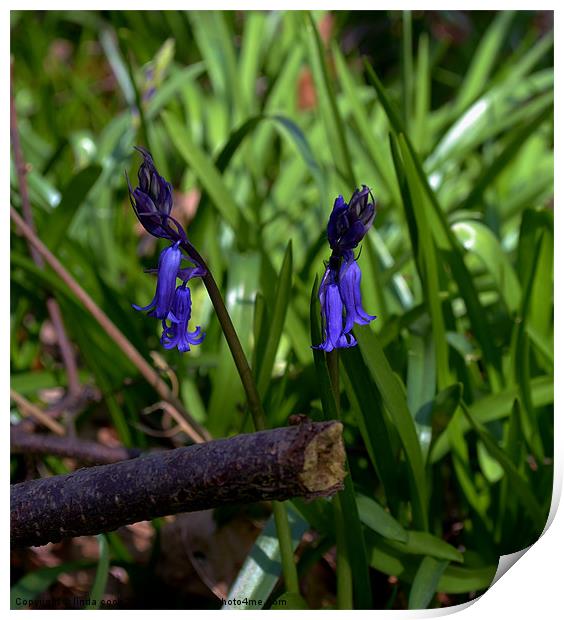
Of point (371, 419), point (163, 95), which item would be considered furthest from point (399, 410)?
point (163, 95)

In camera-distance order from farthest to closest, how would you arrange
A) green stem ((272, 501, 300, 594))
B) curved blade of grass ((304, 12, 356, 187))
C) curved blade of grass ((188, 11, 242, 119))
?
curved blade of grass ((188, 11, 242, 119)) < curved blade of grass ((304, 12, 356, 187)) < green stem ((272, 501, 300, 594))

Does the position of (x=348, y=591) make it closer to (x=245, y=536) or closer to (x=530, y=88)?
(x=245, y=536)

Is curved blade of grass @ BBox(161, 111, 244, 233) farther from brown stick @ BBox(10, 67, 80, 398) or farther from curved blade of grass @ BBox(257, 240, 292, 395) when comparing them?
curved blade of grass @ BBox(257, 240, 292, 395)

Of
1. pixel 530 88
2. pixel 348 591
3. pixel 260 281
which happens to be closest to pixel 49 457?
pixel 260 281

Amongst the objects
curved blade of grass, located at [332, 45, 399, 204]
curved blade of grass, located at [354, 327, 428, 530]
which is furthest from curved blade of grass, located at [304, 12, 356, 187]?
curved blade of grass, located at [354, 327, 428, 530]

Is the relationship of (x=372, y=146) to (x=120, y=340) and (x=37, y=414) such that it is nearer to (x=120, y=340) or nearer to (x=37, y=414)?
(x=120, y=340)

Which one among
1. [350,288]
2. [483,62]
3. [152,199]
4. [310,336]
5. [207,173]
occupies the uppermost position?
[483,62]

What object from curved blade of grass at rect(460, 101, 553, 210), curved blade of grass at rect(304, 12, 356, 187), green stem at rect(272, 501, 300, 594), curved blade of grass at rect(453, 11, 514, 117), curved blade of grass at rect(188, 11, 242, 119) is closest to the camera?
green stem at rect(272, 501, 300, 594)

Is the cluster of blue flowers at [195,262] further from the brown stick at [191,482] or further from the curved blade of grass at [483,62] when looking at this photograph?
the curved blade of grass at [483,62]
